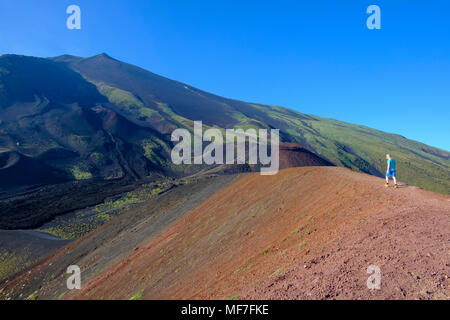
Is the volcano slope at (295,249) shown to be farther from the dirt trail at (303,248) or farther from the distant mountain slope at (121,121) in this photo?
the distant mountain slope at (121,121)

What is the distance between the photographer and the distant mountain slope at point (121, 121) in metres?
60.8

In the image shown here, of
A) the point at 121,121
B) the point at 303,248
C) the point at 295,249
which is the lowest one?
the point at 295,249

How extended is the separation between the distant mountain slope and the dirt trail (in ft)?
142

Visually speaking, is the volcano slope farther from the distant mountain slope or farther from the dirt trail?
the distant mountain slope

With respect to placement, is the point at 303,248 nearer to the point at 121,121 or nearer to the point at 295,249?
the point at 295,249

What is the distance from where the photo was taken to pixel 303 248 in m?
7.16

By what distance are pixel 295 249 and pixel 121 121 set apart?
77.4m

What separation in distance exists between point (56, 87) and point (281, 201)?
11554cm

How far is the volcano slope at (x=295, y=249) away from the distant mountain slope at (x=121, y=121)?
139 ft

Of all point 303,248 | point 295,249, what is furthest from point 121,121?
point 303,248

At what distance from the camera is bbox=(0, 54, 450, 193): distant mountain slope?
60.8 m

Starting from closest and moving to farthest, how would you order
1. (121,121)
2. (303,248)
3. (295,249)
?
(303,248)
(295,249)
(121,121)

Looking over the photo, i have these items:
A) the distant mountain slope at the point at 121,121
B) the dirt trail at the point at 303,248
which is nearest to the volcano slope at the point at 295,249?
the dirt trail at the point at 303,248

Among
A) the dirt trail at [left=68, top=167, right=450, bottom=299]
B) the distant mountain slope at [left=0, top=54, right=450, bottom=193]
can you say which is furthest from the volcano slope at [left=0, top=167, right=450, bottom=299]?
the distant mountain slope at [left=0, top=54, right=450, bottom=193]
